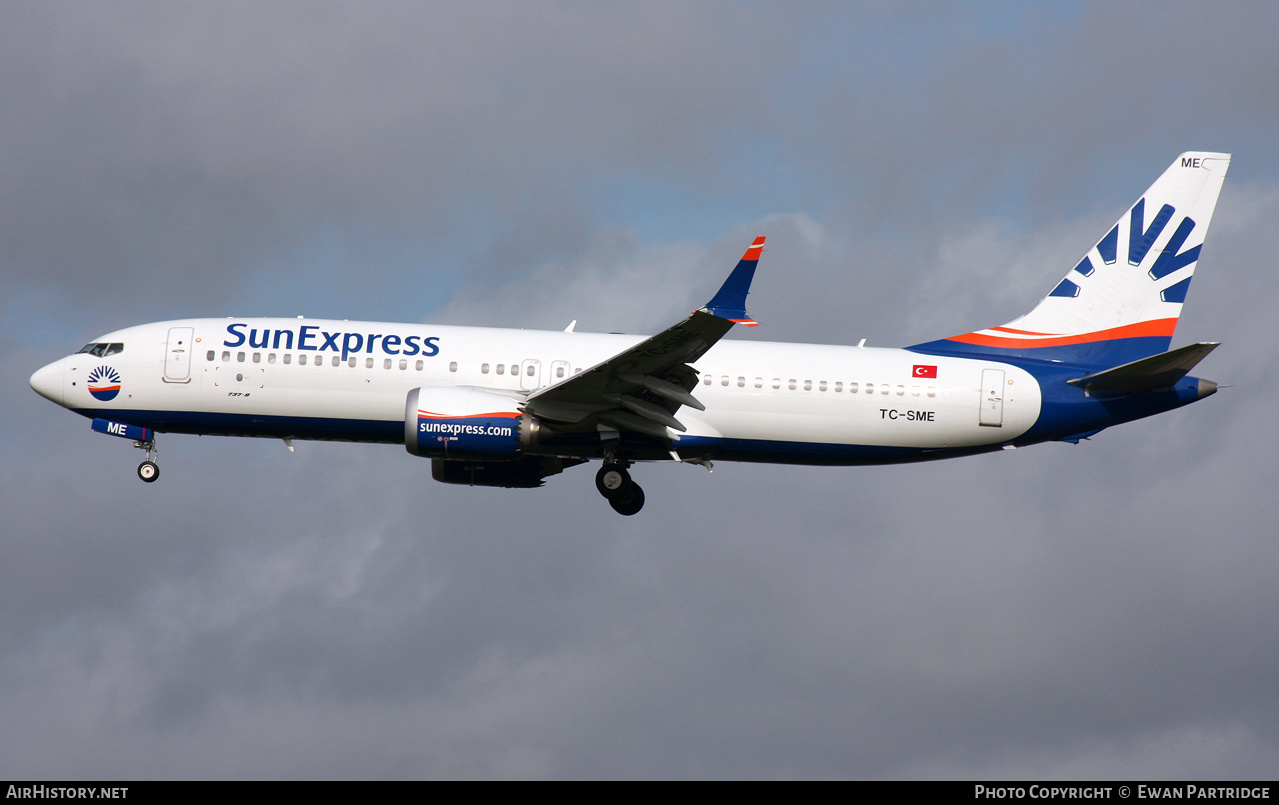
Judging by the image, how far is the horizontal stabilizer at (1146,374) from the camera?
36.0m

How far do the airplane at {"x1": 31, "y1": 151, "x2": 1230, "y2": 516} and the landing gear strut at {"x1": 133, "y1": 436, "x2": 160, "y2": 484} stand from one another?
0.04 metres

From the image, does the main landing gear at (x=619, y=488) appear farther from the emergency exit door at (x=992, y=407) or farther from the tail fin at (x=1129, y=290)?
the emergency exit door at (x=992, y=407)

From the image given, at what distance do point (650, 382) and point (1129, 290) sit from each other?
1576cm

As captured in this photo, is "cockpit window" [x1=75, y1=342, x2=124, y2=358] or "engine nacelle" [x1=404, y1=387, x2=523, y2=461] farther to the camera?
"cockpit window" [x1=75, y1=342, x2=124, y2=358]

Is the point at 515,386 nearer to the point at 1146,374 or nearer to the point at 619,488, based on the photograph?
the point at 619,488

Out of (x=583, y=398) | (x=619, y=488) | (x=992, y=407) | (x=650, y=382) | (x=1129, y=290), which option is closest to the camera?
(x=650, y=382)

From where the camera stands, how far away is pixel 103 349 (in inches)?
1574

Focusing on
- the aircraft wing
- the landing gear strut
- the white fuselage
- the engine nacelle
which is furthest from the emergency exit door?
the landing gear strut

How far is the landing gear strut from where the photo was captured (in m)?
39.9

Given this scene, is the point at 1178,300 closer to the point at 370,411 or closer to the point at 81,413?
the point at 370,411

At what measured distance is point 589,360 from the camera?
38.7 m

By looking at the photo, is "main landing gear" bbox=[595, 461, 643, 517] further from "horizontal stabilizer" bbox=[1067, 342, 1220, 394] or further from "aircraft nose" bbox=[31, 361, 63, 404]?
"aircraft nose" bbox=[31, 361, 63, 404]

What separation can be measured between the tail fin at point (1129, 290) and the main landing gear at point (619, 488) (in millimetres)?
9380

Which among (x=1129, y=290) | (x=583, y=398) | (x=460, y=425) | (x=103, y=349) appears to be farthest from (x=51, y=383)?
(x=1129, y=290)
